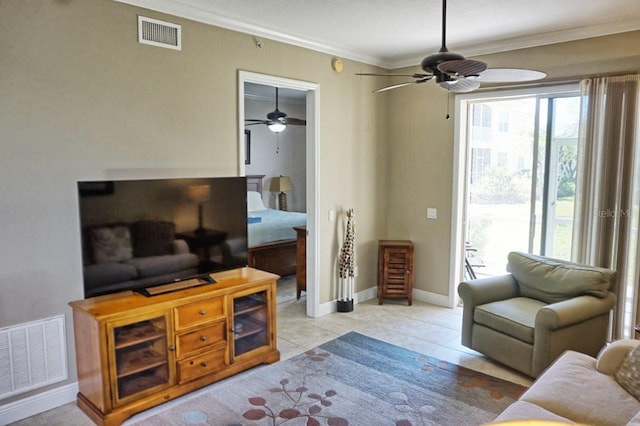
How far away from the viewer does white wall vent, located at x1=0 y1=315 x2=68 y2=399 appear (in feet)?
9.25

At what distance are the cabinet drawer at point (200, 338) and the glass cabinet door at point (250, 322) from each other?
13cm

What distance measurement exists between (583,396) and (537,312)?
48.8 inches

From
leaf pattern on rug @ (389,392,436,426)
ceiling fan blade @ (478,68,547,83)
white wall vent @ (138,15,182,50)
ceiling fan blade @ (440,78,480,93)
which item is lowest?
leaf pattern on rug @ (389,392,436,426)

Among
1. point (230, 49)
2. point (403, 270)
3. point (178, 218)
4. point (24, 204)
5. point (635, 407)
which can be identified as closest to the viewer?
point (635, 407)

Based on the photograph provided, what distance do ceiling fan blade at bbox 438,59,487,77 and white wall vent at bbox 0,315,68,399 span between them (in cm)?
293

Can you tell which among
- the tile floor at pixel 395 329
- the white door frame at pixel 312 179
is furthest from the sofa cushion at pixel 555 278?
the white door frame at pixel 312 179

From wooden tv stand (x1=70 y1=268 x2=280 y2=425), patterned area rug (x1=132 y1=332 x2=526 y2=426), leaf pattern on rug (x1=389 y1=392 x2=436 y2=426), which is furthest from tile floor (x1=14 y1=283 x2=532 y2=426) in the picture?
leaf pattern on rug (x1=389 y1=392 x2=436 y2=426)

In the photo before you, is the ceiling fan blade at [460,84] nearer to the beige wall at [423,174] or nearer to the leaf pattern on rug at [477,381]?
the beige wall at [423,174]

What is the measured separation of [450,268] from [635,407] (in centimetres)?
303

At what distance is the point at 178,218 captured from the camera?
130 inches

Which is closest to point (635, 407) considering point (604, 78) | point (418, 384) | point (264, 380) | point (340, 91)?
point (418, 384)

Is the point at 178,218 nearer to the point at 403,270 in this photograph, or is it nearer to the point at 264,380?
the point at 264,380

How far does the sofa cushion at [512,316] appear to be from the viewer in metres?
3.46

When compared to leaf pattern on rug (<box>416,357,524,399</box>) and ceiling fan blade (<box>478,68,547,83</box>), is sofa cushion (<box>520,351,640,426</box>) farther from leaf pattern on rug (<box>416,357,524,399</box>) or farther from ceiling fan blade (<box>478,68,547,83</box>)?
ceiling fan blade (<box>478,68,547,83</box>)
